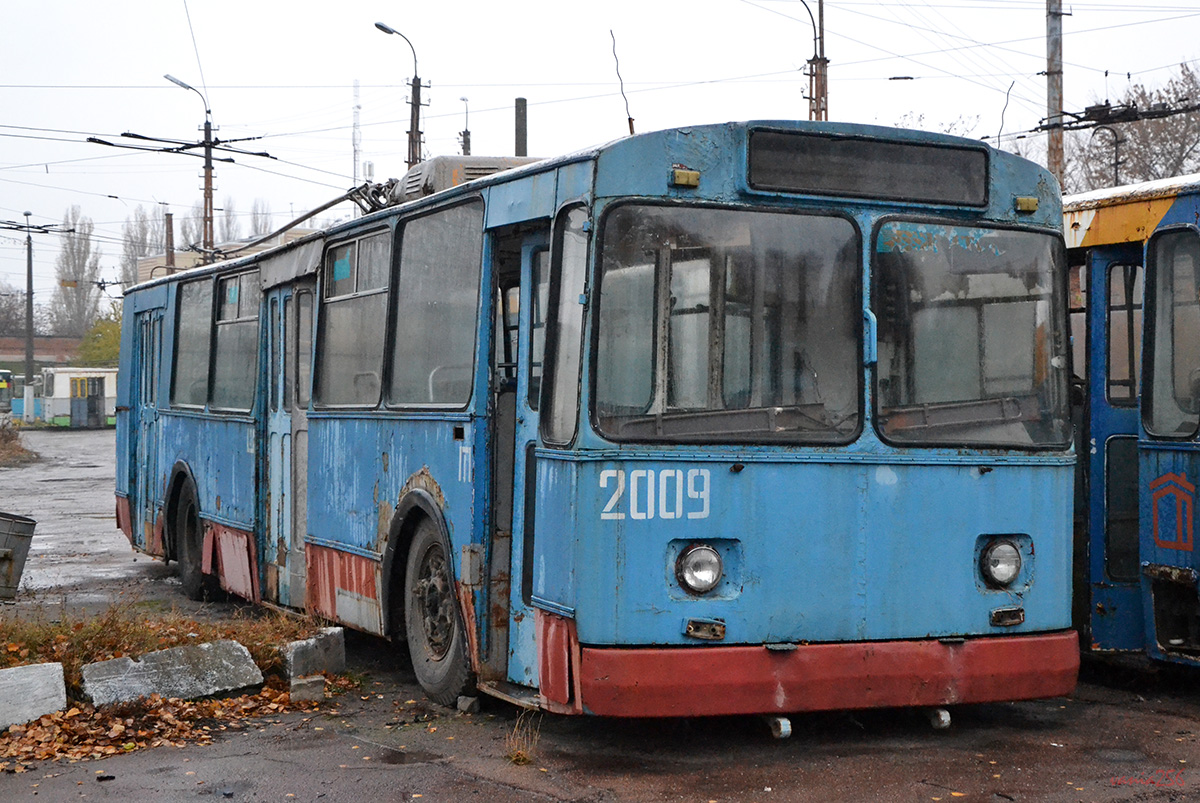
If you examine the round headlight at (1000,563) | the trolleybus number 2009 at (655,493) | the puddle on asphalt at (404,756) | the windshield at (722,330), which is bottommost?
the puddle on asphalt at (404,756)

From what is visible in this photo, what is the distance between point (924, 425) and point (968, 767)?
58.8 inches

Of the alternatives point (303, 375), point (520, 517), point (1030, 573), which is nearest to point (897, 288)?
point (1030, 573)

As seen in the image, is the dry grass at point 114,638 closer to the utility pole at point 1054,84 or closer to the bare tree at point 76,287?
the utility pole at point 1054,84

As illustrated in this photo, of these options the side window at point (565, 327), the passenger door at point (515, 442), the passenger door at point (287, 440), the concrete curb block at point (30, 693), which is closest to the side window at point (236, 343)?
the passenger door at point (287, 440)

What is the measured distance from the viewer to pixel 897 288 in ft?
22.1

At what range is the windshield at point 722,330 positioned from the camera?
634 centimetres

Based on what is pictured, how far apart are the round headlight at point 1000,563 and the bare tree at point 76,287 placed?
106 meters

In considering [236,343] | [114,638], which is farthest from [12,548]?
[114,638]

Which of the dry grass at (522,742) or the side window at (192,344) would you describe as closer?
the dry grass at (522,742)

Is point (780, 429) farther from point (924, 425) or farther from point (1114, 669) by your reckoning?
point (1114, 669)

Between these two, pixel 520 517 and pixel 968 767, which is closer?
pixel 968 767

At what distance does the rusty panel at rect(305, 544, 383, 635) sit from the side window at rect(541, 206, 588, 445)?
2.65 m

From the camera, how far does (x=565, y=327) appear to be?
6.60 meters

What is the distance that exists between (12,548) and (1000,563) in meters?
8.25
